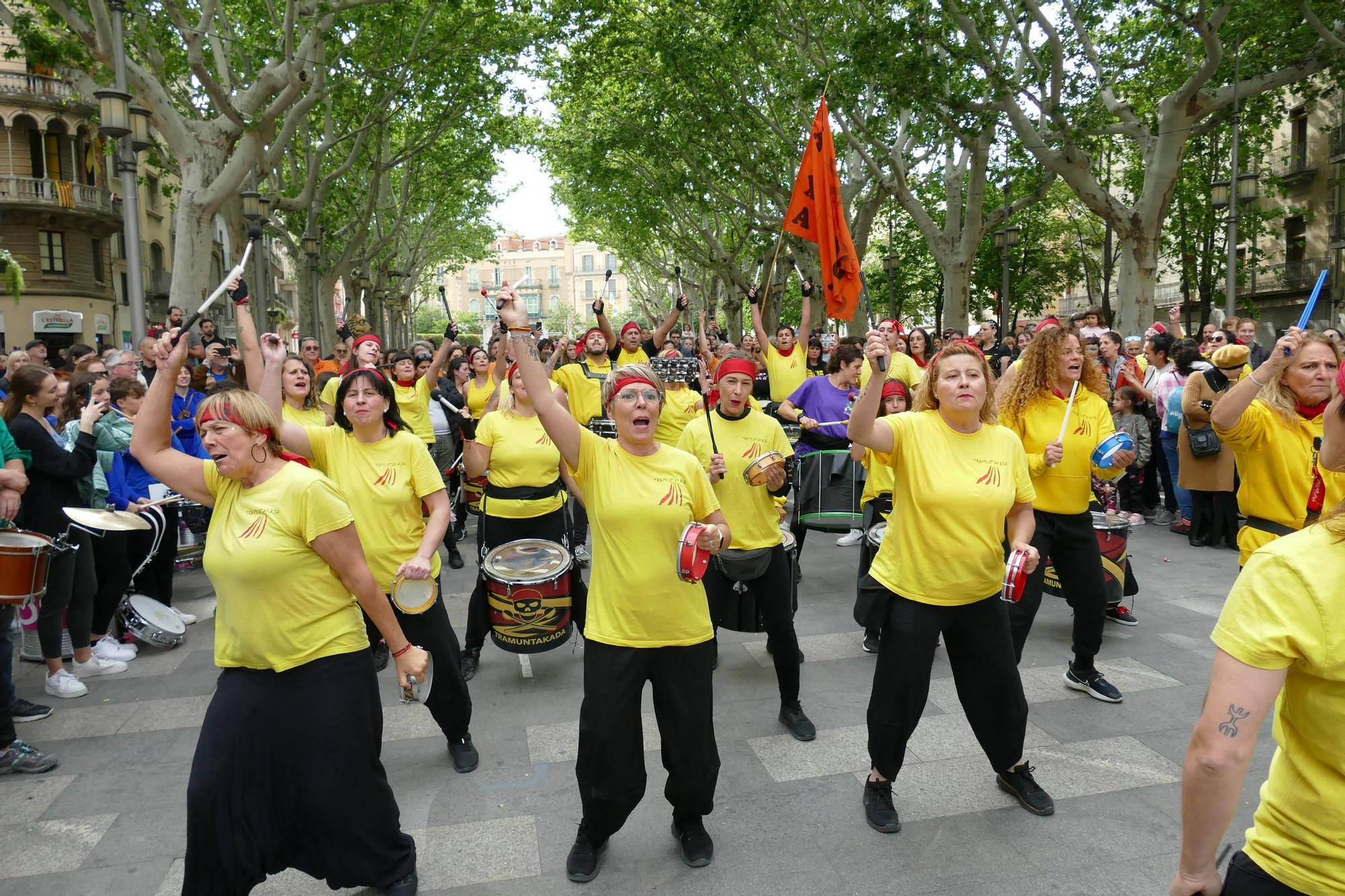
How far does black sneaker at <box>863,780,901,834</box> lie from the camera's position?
12.7 ft

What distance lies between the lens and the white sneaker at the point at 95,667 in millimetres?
6094

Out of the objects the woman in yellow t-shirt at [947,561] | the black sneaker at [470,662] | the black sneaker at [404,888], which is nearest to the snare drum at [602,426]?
the black sneaker at [470,662]

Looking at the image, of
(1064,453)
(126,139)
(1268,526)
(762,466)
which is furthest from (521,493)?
(126,139)

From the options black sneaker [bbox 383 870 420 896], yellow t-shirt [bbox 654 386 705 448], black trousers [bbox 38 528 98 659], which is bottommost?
black sneaker [bbox 383 870 420 896]

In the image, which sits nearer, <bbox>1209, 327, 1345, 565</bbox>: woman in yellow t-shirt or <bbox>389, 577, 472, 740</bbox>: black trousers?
<bbox>1209, 327, 1345, 565</bbox>: woman in yellow t-shirt

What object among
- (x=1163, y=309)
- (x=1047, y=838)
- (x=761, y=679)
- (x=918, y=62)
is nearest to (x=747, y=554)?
(x=761, y=679)

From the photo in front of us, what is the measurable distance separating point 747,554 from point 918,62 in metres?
12.6

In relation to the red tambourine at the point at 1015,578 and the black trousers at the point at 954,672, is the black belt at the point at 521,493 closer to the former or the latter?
the black trousers at the point at 954,672

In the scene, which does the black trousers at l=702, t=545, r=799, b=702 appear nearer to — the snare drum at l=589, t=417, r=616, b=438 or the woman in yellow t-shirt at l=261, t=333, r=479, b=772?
the woman in yellow t-shirt at l=261, t=333, r=479, b=772

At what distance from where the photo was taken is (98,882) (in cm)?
364

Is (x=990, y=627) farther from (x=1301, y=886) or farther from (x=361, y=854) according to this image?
(x=361, y=854)

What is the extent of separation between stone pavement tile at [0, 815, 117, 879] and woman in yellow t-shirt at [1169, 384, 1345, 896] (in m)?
4.24

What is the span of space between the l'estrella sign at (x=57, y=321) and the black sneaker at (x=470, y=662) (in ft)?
105

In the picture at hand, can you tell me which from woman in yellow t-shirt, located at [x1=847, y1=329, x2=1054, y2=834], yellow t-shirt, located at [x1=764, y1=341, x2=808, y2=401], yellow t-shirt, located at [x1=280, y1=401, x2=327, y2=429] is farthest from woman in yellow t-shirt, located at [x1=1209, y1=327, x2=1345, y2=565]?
yellow t-shirt, located at [x1=764, y1=341, x2=808, y2=401]
